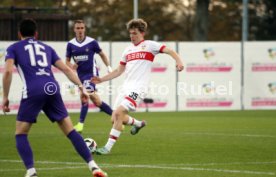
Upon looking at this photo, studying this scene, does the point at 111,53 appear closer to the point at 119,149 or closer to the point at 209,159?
the point at 119,149

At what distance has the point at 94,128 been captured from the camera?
2091cm

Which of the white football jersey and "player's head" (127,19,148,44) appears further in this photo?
the white football jersey

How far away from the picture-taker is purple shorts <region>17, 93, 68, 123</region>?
10727 mm

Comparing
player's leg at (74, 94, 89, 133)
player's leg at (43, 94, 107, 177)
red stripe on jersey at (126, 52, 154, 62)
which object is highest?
red stripe on jersey at (126, 52, 154, 62)

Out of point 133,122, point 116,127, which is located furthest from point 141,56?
point 133,122

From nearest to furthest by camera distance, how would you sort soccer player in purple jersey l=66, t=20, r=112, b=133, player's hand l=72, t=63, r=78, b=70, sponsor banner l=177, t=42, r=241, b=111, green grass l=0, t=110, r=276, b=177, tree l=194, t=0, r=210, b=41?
1. green grass l=0, t=110, r=276, b=177
2. soccer player in purple jersey l=66, t=20, r=112, b=133
3. player's hand l=72, t=63, r=78, b=70
4. sponsor banner l=177, t=42, r=241, b=111
5. tree l=194, t=0, r=210, b=41

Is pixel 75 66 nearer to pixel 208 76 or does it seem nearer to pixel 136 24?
pixel 136 24

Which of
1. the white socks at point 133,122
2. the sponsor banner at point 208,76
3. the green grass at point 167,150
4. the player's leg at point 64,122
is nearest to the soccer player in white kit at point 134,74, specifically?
the white socks at point 133,122

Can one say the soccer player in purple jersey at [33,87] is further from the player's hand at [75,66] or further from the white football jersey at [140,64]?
the player's hand at [75,66]

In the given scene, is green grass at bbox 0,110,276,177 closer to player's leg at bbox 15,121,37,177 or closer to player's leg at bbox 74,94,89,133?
player's leg at bbox 74,94,89,133

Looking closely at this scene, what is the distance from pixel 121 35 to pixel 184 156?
4256 centimetres

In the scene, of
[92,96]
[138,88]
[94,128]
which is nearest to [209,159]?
[138,88]

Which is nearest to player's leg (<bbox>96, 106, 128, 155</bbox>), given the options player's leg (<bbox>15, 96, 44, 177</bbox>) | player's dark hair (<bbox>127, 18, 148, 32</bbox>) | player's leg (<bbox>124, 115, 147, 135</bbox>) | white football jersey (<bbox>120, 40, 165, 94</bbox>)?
white football jersey (<bbox>120, 40, 165, 94</bbox>)

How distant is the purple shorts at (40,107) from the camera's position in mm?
10727
